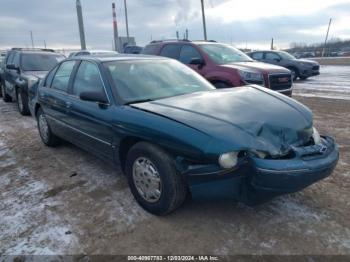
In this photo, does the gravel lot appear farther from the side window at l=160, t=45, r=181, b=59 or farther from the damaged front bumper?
the side window at l=160, t=45, r=181, b=59

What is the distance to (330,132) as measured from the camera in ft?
18.5

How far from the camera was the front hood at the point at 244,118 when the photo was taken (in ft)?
8.30

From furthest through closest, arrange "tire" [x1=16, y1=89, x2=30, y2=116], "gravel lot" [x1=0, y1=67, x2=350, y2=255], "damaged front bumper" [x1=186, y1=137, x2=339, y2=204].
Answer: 1. "tire" [x1=16, y1=89, x2=30, y2=116]
2. "gravel lot" [x1=0, y1=67, x2=350, y2=255]
3. "damaged front bumper" [x1=186, y1=137, x2=339, y2=204]

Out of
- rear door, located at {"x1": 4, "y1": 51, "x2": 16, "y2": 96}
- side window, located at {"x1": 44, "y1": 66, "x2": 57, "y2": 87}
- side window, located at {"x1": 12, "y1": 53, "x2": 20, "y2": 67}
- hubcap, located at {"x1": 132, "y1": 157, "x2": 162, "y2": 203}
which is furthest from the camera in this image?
rear door, located at {"x1": 4, "y1": 51, "x2": 16, "y2": 96}

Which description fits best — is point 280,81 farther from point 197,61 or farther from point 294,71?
point 294,71

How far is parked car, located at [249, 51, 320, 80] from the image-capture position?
50.2 ft

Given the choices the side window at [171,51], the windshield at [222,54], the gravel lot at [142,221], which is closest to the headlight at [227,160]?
the gravel lot at [142,221]

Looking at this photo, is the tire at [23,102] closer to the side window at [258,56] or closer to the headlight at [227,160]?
the headlight at [227,160]

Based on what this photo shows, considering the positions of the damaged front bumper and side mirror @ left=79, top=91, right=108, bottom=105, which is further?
side mirror @ left=79, top=91, right=108, bottom=105

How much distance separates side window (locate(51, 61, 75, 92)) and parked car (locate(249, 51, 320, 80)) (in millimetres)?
12873

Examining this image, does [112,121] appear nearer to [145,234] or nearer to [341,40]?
[145,234]

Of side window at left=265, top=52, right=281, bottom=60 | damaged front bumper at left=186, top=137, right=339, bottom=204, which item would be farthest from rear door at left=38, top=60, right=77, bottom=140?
side window at left=265, top=52, right=281, bottom=60

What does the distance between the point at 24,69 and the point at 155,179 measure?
6.79m

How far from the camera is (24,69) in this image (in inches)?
319
